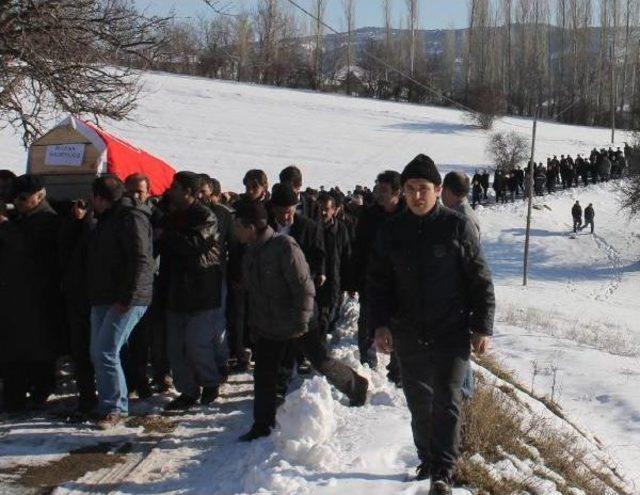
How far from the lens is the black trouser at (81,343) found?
6066mm

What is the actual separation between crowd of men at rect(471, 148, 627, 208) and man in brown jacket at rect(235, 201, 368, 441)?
→ 29481 millimetres

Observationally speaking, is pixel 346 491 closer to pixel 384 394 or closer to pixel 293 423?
pixel 293 423

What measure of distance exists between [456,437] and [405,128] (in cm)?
5007

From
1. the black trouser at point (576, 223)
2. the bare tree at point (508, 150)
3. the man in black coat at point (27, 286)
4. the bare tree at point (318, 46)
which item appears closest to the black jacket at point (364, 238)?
the man in black coat at point (27, 286)

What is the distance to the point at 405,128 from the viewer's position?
5325 centimetres

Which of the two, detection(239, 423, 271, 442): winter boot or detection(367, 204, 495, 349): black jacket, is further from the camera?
detection(239, 423, 271, 442): winter boot

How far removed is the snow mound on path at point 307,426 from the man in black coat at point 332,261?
175 centimetres

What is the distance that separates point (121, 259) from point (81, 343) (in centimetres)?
88

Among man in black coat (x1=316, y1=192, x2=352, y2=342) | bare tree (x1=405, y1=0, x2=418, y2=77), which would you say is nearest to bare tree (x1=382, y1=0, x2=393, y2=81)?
bare tree (x1=405, y1=0, x2=418, y2=77)

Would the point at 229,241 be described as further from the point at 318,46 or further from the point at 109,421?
the point at 318,46

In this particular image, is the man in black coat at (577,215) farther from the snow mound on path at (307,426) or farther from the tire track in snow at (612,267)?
the snow mound on path at (307,426)

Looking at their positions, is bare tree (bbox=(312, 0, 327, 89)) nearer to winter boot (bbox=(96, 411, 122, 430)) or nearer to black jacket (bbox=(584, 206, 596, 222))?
black jacket (bbox=(584, 206, 596, 222))

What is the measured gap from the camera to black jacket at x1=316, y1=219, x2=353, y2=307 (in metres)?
7.19

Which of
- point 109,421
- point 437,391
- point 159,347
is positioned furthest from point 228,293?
point 437,391
